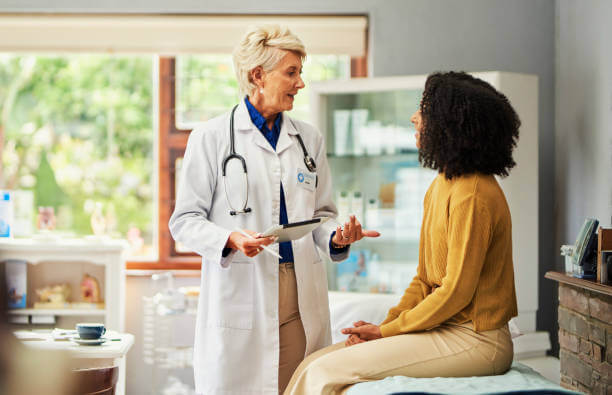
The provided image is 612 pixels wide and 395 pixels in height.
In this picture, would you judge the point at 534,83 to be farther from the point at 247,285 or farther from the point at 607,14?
the point at 247,285

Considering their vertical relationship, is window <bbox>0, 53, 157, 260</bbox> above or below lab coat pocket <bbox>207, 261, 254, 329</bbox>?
above

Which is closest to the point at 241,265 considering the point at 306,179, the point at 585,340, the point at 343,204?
the point at 306,179

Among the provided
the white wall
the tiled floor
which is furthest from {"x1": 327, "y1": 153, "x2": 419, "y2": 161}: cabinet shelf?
the tiled floor

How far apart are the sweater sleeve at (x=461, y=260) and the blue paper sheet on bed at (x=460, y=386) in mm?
185

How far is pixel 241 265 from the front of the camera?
216 cm

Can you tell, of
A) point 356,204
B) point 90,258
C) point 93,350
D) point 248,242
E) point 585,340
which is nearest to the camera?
point 248,242

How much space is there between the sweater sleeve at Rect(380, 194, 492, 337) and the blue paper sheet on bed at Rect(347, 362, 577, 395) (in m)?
0.19

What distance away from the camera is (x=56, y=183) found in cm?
559

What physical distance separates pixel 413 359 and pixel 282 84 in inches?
37.7

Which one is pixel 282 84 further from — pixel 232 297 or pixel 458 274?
pixel 458 274

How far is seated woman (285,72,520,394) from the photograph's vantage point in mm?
1792

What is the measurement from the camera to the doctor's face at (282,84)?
220 cm

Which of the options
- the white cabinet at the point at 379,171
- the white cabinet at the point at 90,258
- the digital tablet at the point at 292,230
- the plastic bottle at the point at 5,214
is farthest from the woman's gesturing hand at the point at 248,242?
the plastic bottle at the point at 5,214

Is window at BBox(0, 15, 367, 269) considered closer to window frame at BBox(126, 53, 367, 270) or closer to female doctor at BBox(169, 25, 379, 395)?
window frame at BBox(126, 53, 367, 270)
